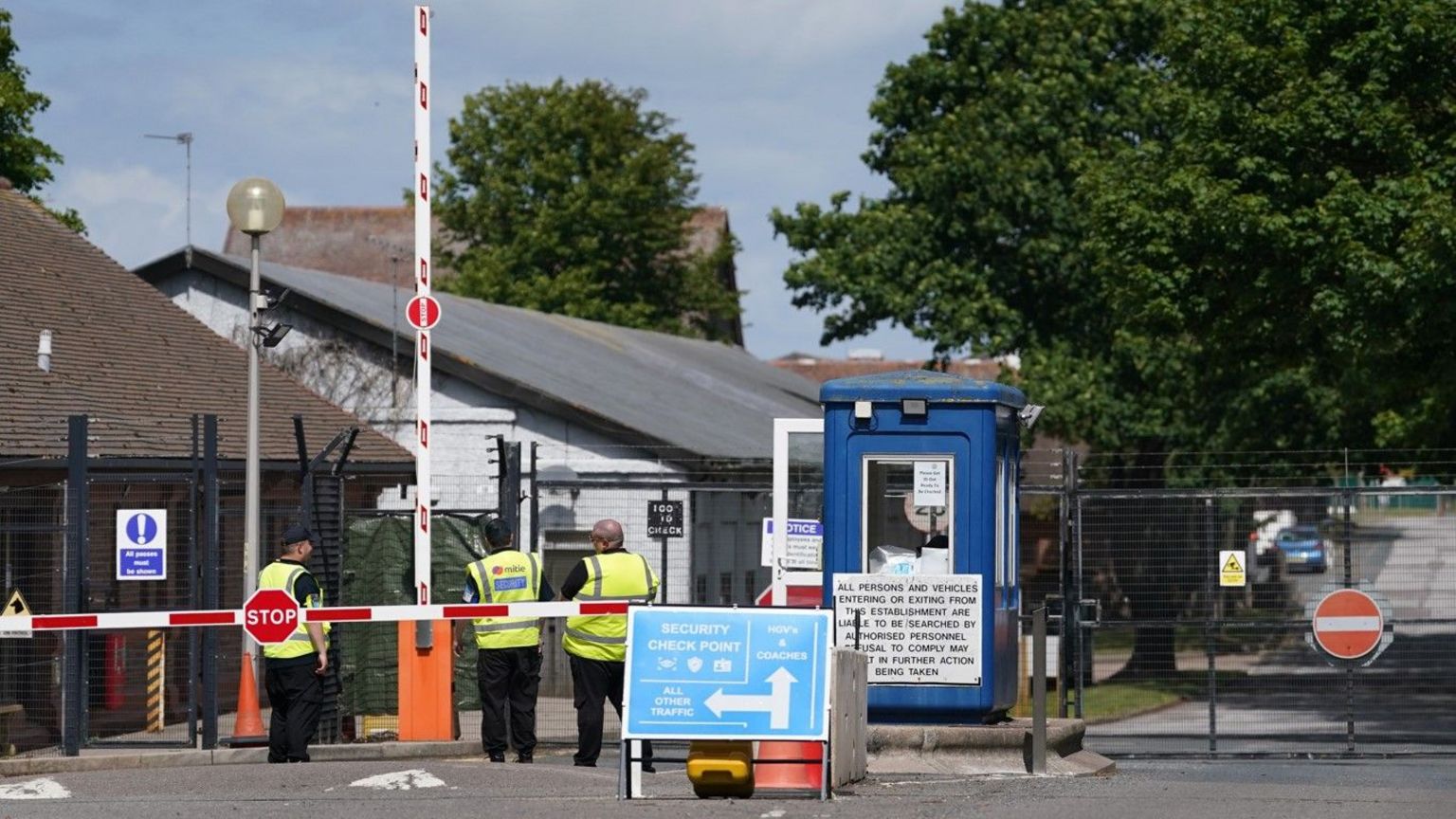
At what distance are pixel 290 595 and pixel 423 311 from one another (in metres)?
2.99

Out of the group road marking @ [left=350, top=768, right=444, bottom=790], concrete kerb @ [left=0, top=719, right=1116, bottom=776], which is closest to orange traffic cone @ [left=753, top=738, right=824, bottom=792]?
concrete kerb @ [left=0, top=719, right=1116, bottom=776]

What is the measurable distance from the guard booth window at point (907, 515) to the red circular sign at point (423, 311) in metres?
3.84

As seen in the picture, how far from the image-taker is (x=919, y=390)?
15.8m

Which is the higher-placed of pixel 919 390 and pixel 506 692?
pixel 919 390

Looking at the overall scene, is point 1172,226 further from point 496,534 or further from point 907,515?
point 496,534

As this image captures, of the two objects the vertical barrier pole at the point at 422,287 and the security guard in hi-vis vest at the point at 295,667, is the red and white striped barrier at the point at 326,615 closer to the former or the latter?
the security guard in hi-vis vest at the point at 295,667

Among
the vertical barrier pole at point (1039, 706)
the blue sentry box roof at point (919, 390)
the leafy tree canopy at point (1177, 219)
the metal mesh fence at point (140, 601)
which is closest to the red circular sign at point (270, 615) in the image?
the metal mesh fence at point (140, 601)

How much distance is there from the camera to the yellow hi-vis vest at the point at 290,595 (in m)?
15.4

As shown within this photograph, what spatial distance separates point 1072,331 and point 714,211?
35920 mm

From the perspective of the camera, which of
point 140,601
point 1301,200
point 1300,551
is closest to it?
point 140,601

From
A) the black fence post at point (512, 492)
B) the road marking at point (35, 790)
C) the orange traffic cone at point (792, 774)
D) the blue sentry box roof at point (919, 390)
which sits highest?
the blue sentry box roof at point (919, 390)

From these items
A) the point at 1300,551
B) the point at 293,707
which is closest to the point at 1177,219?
the point at 1300,551

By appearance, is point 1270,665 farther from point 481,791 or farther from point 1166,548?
point 481,791

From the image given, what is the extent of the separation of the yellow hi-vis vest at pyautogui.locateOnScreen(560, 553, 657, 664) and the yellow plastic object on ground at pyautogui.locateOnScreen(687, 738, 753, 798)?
99.5 inches
